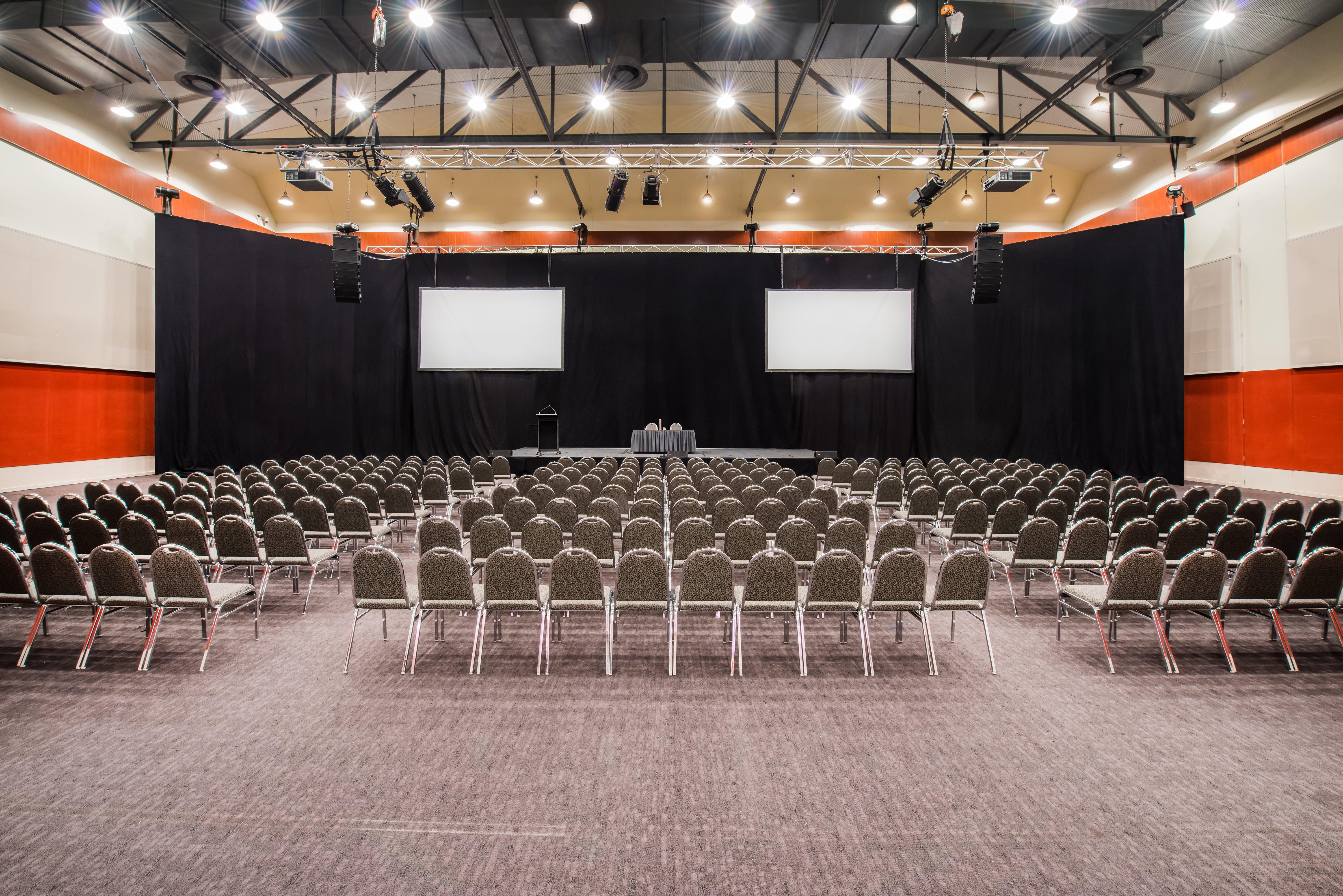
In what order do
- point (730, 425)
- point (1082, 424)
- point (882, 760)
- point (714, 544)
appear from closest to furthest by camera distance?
point (882, 760), point (714, 544), point (1082, 424), point (730, 425)

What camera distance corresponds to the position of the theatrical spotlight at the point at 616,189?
39.9 ft

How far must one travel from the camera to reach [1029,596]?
19.4 ft

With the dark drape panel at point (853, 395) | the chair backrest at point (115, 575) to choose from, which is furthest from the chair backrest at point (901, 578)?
the dark drape panel at point (853, 395)

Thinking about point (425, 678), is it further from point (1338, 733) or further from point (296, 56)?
point (296, 56)

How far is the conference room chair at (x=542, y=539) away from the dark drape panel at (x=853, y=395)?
1204 centimetres

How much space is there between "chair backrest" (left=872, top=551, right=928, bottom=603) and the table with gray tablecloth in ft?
34.7

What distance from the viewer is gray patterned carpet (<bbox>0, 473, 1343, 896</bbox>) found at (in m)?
2.29

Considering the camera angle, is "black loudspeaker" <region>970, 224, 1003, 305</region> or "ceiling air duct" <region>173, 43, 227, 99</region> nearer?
"ceiling air duct" <region>173, 43, 227, 99</region>

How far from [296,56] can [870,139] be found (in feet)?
33.1

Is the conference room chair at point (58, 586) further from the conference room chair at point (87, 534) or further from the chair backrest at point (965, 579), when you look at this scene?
the chair backrest at point (965, 579)

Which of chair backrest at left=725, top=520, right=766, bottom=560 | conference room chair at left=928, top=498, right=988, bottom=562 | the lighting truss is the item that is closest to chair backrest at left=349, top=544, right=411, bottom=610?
chair backrest at left=725, top=520, right=766, bottom=560

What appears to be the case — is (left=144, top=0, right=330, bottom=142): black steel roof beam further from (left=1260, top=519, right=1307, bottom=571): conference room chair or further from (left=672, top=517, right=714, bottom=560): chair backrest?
(left=1260, top=519, right=1307, bottom=571): conference room chair

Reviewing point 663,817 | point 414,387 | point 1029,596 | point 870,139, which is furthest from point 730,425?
point 663,817

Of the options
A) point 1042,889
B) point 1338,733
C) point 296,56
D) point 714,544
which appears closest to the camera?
point 1042,889
